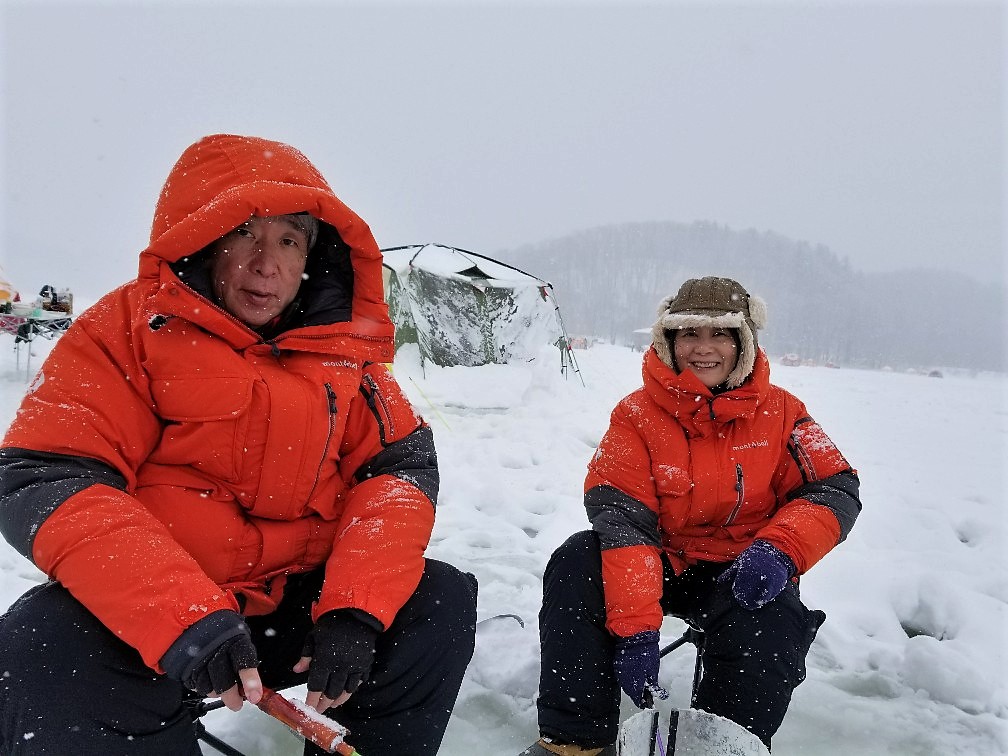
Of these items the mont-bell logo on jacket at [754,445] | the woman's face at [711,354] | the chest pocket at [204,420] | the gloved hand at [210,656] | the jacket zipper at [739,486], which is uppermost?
the woman's face at [711,354]

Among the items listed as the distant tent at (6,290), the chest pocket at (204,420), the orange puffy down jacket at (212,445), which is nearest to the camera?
the orange puffy down jacket at (212,445)

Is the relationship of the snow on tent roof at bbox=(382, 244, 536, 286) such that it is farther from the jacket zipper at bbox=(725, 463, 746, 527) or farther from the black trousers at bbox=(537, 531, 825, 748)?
the black trousers at bbox=(537, 531, 825, 748)

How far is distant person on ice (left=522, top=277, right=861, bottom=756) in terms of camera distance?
1586 millimetres

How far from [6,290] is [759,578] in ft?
27.6

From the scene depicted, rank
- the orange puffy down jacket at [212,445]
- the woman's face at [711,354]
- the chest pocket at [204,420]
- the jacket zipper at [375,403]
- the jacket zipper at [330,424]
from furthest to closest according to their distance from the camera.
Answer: the woman's face at [711,354]
the jacket zipper at [375,403]
the jacket zipper at [330,424]
the chest pocket at [204,420]
the orange puffy down jacket at [212,445]

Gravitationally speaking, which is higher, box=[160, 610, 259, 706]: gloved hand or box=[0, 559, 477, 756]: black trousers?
box=[160, 610, 259, 706]: gloved hand

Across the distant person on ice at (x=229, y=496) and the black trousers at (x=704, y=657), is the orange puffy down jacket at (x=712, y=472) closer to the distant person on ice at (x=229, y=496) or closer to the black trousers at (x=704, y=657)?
the black trousers at (x=704, y=657)

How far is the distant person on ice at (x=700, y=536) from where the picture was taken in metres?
1.59

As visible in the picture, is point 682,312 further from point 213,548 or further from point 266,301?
point 213,548

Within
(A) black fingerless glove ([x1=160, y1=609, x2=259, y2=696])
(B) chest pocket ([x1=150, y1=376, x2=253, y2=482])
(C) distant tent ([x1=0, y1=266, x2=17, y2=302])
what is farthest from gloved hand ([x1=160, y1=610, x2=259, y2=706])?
(C) distant tent ([x1=0, y1=266, x2=17, y2=302])

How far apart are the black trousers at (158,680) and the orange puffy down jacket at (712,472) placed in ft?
1.96

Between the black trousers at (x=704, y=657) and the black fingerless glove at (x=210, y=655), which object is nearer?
the black fingerless glove at (x=210, y=655)

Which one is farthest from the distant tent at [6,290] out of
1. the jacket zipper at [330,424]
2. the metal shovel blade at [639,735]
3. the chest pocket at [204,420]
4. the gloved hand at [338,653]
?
the metal shovel blade at [639,735]

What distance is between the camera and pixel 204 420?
53.9 inches
